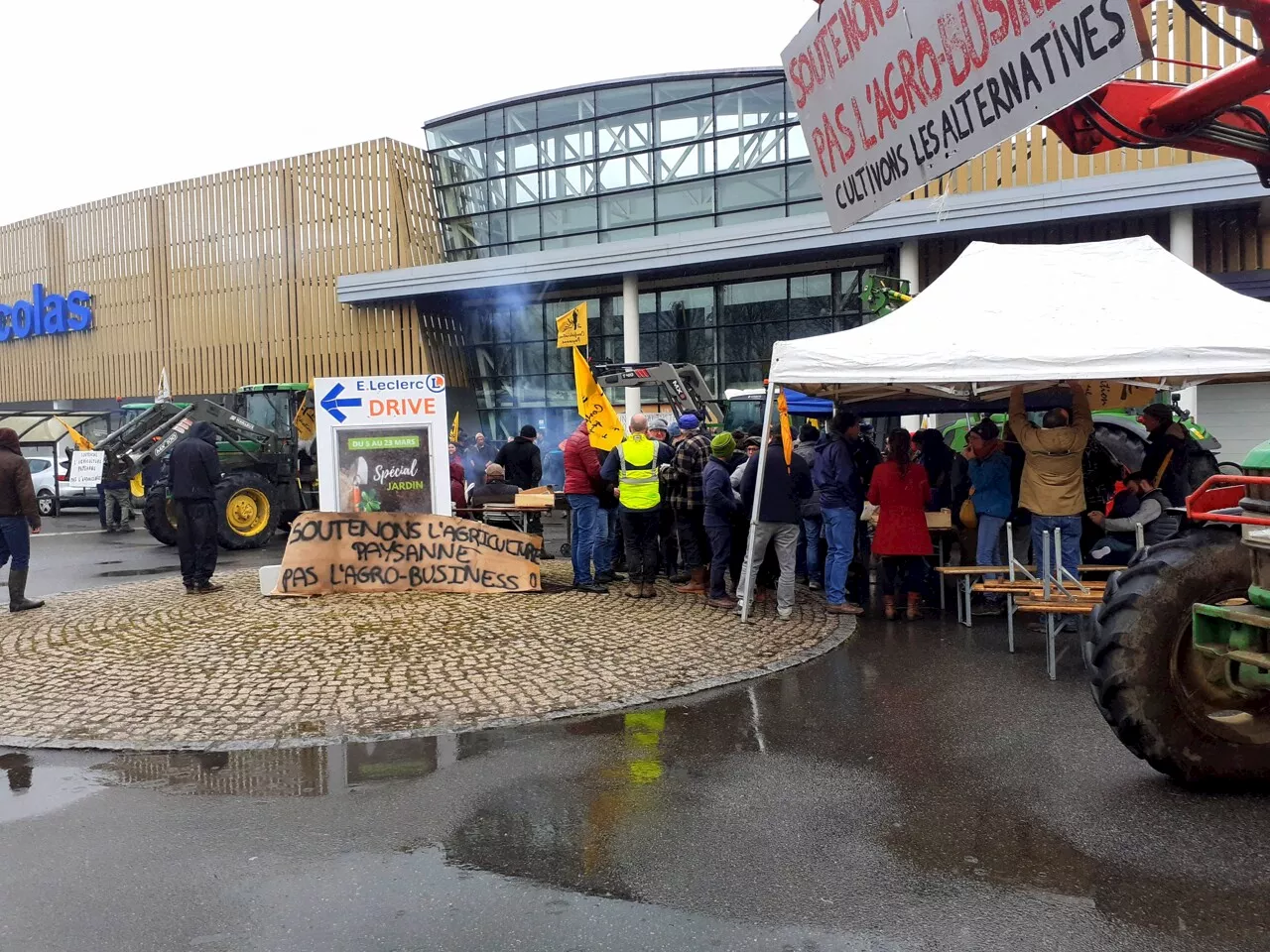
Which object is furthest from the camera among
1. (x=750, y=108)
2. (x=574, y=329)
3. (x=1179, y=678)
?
(x=750, y=108)

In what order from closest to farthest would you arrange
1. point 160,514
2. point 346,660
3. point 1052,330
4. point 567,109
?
point 346,660
point 1052,330
point 160,514
point 567,109

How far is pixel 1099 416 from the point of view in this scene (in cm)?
1225

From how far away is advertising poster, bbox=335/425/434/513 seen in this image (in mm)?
9898

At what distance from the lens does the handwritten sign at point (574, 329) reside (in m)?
11.9

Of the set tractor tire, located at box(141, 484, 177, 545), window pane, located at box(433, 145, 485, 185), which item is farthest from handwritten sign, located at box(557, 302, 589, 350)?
window pane, located at box(433, 145, 485, 185)

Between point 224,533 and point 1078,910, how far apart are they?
13722 millimetres

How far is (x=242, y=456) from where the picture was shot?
15617 millimetres

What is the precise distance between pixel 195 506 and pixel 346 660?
3.88 m

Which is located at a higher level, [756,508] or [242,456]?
[242,456]

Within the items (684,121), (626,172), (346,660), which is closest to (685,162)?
(684,121)

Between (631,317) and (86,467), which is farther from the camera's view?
(631,317)

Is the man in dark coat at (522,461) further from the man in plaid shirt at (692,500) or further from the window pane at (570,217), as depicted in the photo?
the window pane at (570,217)

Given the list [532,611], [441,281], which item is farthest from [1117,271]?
[441,281]

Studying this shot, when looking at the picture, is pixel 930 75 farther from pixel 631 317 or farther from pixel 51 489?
pixel 51 489
